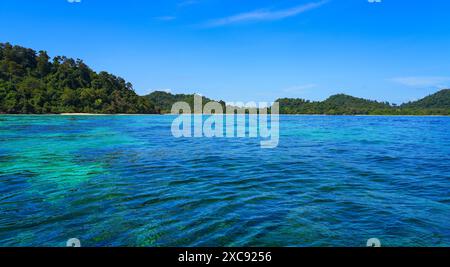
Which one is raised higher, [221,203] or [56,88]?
[56,88]

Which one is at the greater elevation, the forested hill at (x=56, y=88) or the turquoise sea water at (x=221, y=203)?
the forested hill at (x=56, y=88)

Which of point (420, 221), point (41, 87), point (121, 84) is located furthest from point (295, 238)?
point (121, 84)

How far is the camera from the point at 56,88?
14625cm

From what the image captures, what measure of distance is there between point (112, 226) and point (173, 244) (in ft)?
6.31

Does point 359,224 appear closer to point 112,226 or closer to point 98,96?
point 112,226

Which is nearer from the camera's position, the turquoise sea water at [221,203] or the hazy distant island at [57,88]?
the turquoise sea water at [221,203]

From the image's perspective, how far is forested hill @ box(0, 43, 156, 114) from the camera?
11794cm

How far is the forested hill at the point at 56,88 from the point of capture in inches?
4643

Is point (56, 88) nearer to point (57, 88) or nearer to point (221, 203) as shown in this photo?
point (57, 88)

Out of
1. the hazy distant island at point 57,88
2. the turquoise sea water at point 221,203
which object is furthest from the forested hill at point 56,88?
the turquoise sea water at point 221,203

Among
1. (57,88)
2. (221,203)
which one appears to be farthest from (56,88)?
(221,203)

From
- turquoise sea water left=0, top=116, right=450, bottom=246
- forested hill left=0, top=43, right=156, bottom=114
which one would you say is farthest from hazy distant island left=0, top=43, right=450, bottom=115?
turquoise sea water left=0, top=116, right=450, bottom=246

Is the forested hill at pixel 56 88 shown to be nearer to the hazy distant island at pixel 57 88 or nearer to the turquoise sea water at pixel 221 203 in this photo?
the hazy distant island at pixel 57 88

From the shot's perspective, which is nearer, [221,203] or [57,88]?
[221,203]
